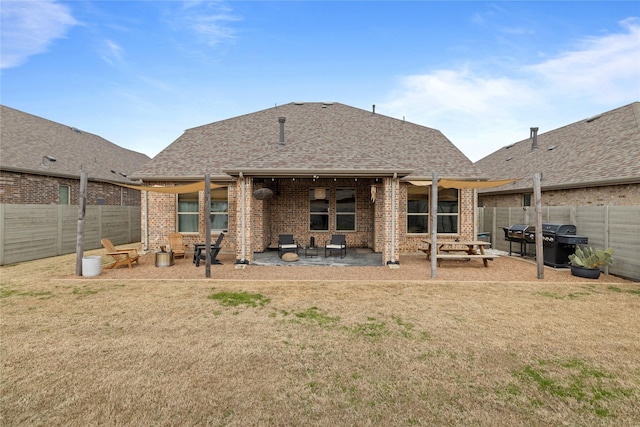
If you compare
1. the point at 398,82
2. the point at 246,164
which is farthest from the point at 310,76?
the point at 246,164

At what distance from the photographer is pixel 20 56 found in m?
16.5

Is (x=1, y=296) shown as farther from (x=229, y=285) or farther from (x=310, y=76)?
(x=310, y=76)

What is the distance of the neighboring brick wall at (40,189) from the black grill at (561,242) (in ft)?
71.3

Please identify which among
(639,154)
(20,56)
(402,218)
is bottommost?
(402,218)

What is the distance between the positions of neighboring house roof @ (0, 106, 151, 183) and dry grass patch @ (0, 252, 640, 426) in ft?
34.1

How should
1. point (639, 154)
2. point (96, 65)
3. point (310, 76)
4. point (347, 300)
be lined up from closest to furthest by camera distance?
point (347, 300) < point (639, 154) < point (96, 65) < point (310, 76)

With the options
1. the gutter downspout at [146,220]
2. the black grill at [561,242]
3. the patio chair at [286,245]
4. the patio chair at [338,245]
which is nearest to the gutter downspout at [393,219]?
the patio chair at [338,245]

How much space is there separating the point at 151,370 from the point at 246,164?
6.91 metres

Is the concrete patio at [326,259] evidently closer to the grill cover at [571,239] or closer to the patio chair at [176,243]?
the patio chair at [176,243]

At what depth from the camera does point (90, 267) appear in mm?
8625

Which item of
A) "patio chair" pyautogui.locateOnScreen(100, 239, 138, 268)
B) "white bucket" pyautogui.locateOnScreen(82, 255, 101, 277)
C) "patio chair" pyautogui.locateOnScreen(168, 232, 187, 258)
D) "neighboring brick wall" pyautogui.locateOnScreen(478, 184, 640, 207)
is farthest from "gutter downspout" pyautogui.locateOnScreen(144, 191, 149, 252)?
"neighboring brick wall" pyautogui.locateOnScreen(478, 184, 640, 207)

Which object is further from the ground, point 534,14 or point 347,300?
point 534,14

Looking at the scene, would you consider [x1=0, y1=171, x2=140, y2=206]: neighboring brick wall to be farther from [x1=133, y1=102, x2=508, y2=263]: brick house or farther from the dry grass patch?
the dry grass patch

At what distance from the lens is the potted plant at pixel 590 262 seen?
328 inches
